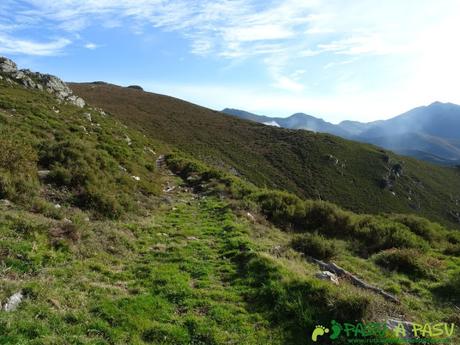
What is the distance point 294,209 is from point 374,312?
12.1 m

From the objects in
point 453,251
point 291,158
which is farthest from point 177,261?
point 291,158

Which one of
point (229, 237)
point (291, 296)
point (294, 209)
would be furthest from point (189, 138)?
point (291, 296)

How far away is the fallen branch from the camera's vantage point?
33.3ft

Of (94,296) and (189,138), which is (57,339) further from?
(189,138)

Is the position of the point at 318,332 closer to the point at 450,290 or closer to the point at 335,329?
the point at 335,329

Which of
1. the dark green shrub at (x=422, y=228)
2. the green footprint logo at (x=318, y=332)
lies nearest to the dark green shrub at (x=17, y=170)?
the green footprint logo at (x=318, y=332)

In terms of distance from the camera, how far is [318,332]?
7578 millimetres

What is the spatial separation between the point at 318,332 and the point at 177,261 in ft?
17.8

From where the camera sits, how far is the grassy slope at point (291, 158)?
61406 mm

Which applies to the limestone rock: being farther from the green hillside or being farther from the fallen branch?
the fallen branch

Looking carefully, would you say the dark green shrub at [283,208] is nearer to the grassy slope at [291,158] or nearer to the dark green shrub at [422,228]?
the dark green shrub at [422,228]

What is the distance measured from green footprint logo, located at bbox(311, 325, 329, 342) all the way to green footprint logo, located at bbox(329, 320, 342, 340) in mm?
147

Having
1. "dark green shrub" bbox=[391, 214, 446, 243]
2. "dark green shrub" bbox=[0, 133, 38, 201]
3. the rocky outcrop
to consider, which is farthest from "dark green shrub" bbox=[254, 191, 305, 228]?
the rocky outcrop

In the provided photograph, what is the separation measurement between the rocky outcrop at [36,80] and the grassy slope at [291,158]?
1261 centimetres
